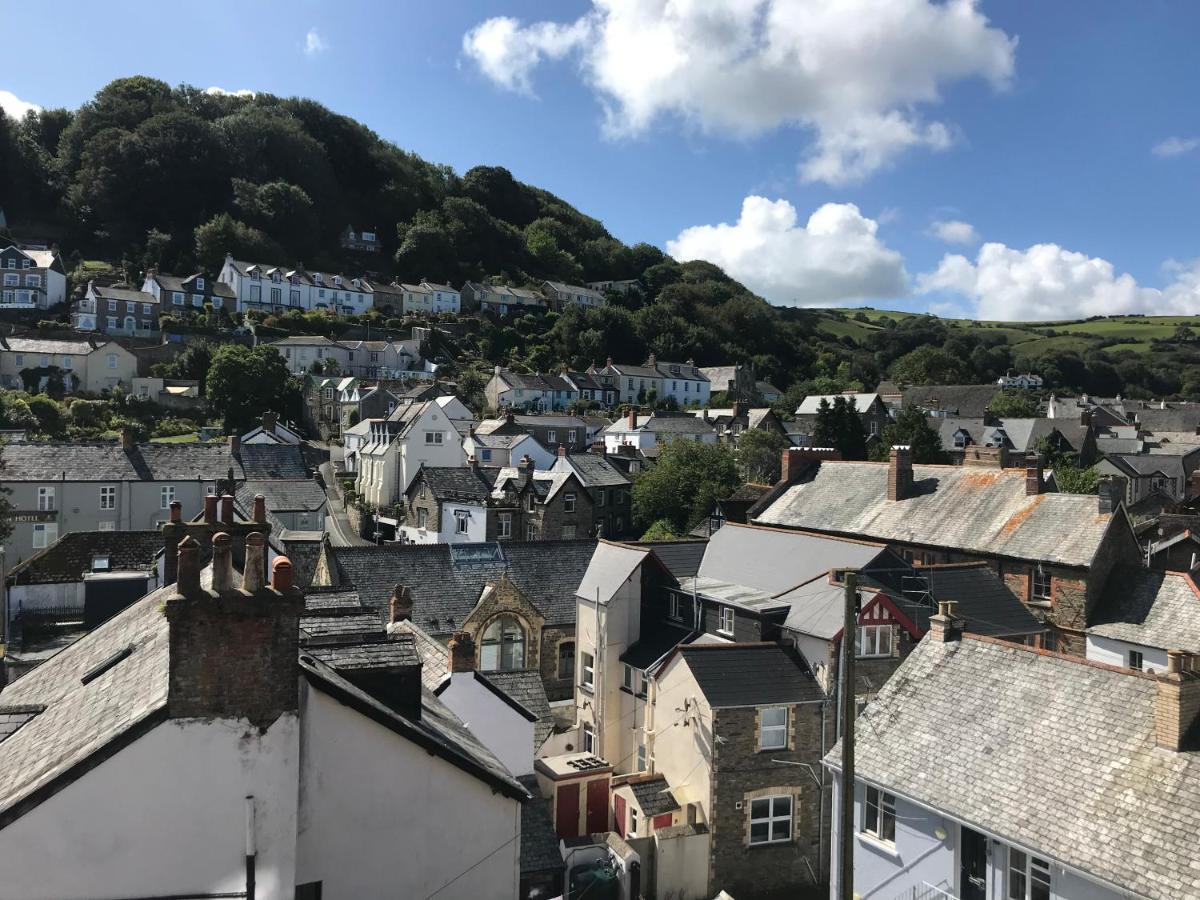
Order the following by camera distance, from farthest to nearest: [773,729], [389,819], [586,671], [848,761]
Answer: [586,671] → [773,729] → [848,761] → [389,819]

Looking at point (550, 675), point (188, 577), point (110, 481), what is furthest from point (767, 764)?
Answer: point (110, 481)

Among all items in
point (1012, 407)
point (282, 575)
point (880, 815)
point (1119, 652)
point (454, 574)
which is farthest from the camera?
point (1012, 407)

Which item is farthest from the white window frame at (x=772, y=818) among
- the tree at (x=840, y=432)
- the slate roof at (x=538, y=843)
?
the tree at (x=840, y=432)

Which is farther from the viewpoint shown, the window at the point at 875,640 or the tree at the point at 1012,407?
the tree at the point at 1012,407

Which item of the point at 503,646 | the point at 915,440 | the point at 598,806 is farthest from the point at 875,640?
the point at 915,440

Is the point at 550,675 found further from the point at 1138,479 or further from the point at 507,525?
the point at 1138,479

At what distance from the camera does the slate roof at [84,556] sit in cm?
3222

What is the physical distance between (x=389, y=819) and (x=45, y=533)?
1877 inches

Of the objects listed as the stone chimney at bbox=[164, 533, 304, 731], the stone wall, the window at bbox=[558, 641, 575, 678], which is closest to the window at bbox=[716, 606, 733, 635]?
the stone wall

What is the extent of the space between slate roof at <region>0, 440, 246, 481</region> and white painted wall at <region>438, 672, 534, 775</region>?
38407 millimetres

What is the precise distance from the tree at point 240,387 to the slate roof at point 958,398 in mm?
77764

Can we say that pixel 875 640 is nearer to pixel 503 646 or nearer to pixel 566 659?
pixel 566 659

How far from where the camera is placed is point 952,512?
36.6 m

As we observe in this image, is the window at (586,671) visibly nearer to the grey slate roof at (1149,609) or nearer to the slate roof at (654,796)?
the slate roof at (654,796)
